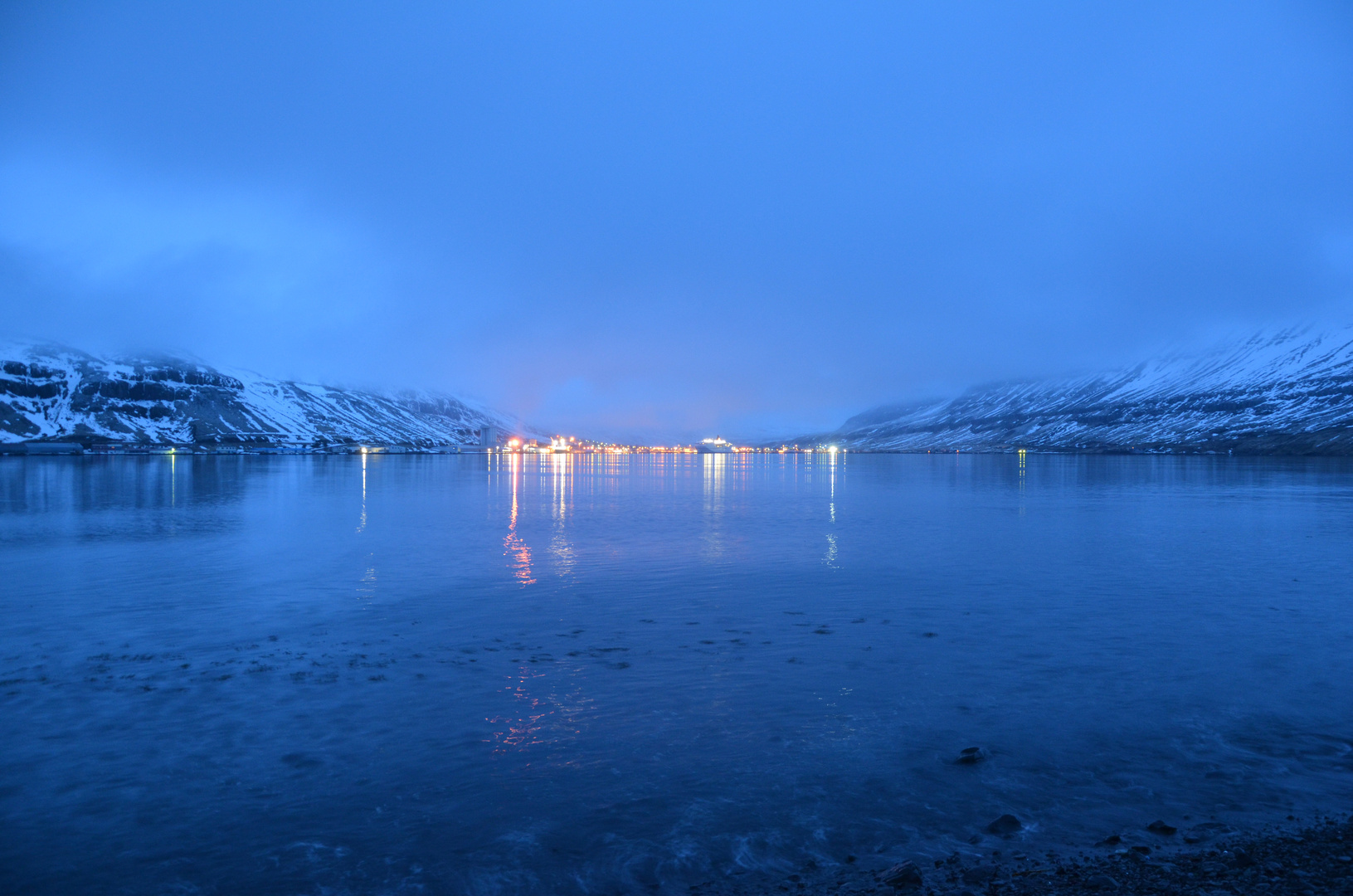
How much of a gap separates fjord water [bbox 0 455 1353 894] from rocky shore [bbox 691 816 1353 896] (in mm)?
363

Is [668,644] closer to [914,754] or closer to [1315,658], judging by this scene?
[914,754]

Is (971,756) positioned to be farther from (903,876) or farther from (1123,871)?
(903,876)

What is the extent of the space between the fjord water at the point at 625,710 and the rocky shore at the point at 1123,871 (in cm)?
36

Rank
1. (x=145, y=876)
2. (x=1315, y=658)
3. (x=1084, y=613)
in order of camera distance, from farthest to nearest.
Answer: (x=1084, y=613) < (x=1315, y=658) < (x=145, y=876)

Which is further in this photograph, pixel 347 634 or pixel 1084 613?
pixel 1084 613

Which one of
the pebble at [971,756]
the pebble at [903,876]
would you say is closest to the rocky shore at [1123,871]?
the pebble at [903,876]

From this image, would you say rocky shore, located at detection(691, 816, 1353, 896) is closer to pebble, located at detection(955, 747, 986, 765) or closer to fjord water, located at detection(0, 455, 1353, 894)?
fjord water, located at detection(0, 455, 1353, 894)

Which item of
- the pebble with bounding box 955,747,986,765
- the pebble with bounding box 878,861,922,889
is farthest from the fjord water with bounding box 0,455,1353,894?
the pebble with bounding box 878,861,922,889

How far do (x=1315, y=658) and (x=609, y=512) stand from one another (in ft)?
150

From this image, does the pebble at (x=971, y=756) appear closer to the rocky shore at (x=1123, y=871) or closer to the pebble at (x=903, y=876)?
the rocky shore at (x=1123, y=871)

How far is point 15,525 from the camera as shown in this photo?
46.4 metres

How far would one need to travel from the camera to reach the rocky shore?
9242mm

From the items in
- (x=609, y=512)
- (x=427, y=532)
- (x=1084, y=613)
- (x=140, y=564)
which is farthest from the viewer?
(x=609, y=512)

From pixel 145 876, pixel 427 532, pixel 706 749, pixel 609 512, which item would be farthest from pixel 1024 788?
pixel 609 512
